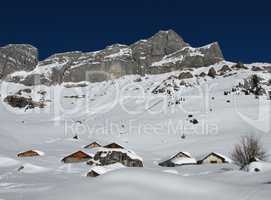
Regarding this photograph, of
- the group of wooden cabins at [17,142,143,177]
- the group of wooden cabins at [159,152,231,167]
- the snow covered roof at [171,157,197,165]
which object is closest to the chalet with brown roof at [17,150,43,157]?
the group of wooden cabins at [17,142,143,177]

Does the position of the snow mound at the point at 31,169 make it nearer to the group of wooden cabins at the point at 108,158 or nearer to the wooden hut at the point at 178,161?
the group of wooden cabins at the point at 108,158

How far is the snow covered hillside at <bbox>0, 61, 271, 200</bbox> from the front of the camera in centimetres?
1563

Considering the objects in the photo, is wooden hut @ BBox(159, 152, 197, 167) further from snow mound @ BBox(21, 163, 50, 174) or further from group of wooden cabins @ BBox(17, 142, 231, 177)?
snow mound @ BBox(21, 163, 50, 174)

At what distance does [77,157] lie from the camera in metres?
59.4

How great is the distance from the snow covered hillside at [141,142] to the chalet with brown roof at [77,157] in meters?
0.23

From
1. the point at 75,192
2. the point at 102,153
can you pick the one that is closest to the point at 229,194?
the point at 75,192

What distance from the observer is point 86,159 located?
5991cm

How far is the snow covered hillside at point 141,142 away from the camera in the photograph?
1563 cm

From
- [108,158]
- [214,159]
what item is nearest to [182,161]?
[214,159]

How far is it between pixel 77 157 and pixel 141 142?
19786 mm

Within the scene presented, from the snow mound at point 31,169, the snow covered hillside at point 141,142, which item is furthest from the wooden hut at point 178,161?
the snow mound at point 31,169

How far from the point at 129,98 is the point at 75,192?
127296mm

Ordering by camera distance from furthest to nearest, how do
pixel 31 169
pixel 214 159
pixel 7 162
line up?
pixel 214 159
pixel 7 162
pixel 31 169

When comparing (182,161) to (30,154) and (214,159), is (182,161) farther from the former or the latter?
(30,154)
